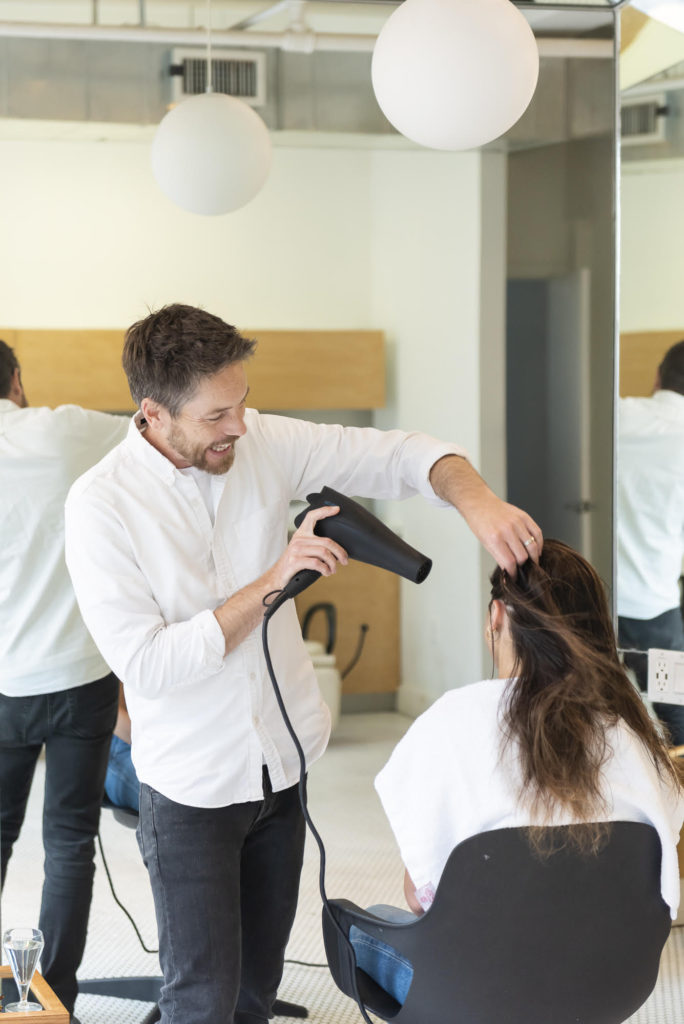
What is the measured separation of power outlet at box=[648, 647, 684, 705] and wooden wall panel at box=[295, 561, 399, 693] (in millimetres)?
3026

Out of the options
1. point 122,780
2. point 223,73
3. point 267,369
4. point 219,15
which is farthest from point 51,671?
point 267,369

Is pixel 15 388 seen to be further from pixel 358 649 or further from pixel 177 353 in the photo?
pixel 358 649

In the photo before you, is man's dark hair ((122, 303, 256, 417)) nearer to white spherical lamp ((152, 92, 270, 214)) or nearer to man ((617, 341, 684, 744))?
white spherical lamp ((152, 92, 270, 214))

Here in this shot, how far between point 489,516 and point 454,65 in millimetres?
824

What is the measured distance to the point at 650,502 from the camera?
2.95m

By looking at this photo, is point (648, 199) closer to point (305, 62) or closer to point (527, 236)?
point (305, 62)

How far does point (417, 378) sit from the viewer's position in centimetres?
600

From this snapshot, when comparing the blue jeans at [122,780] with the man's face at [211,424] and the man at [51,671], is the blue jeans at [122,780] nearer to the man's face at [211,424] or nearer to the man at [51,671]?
the man at [51,671]

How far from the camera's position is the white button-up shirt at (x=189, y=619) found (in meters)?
1.74

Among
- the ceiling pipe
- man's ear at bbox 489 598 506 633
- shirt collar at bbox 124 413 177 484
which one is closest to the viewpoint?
man's ear at bbox 489 598 506 633

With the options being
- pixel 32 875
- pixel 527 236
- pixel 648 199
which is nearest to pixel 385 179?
pixel 527 236

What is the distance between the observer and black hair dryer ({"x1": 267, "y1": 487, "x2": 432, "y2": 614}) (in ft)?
5.61

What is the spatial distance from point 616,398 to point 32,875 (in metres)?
2.28

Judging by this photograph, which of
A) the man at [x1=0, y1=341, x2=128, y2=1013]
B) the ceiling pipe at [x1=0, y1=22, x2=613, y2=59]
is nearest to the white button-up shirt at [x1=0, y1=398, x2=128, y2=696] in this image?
the man at [x1=0, y1=341, x2=128, y2=1013]
